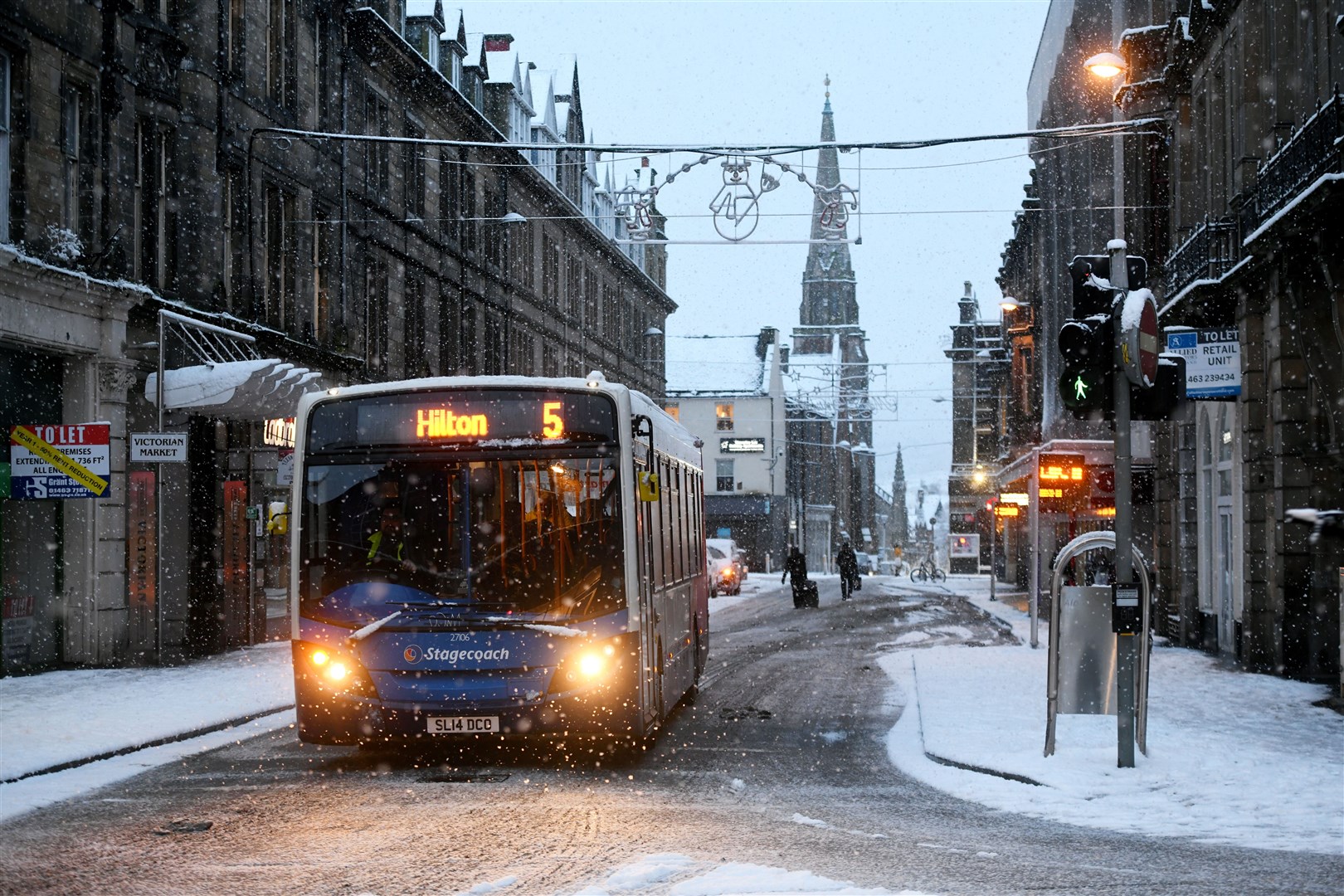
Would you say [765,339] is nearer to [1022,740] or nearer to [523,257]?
[523,257]

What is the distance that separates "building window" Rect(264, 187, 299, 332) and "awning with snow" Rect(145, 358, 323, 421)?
4288 millimetres

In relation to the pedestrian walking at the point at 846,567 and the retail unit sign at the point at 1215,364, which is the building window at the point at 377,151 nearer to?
the retail unit sign at the point at 1215,364

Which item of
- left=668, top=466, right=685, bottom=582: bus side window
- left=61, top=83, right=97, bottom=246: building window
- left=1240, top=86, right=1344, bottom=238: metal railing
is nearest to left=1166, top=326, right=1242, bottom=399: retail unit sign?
left=1240, top=86, right=1344, bottom=238: metal railing

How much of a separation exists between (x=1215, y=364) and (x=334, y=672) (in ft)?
39.9

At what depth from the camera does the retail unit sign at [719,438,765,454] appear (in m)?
91.4

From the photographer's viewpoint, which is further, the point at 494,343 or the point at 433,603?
the point at 494,343

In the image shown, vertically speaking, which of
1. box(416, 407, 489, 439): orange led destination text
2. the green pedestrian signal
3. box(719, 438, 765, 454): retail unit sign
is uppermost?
box(719, 438, 765, 454): retail unit sign

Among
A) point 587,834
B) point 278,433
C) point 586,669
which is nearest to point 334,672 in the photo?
point 586,669

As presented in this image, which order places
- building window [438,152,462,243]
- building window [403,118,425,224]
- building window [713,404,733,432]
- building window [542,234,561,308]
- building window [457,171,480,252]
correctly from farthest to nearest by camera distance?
building window [713,404,733,432], building window [542,234,561,308], building window [457,171,480,252], building window [438,152,462,243], building window [403,118,425,224]

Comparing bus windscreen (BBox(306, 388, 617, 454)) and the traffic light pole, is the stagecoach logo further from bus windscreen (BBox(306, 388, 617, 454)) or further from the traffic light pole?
the traffic light pole

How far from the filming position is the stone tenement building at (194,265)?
19.6 meters

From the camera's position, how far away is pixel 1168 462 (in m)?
26.2

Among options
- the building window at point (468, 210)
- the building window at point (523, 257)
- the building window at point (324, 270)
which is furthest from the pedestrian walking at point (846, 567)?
the building window at point (324, 270)

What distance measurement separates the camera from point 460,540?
1121 centimetres
